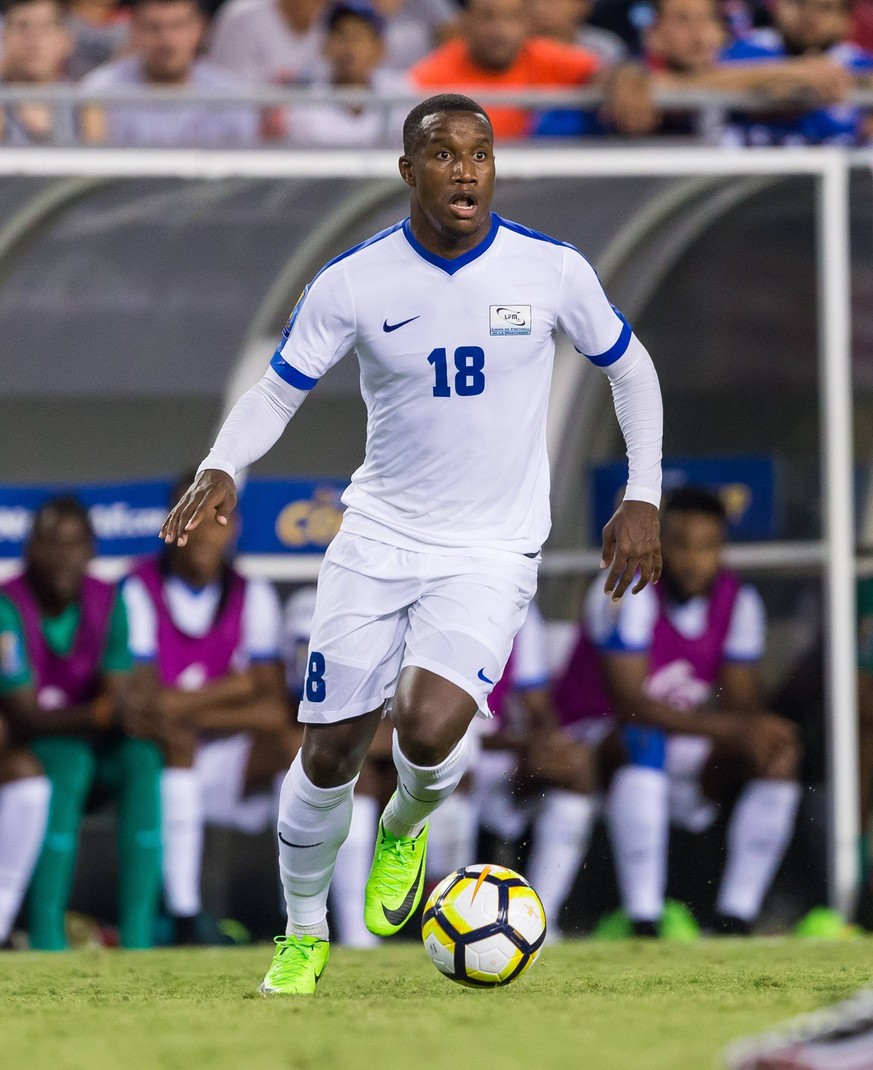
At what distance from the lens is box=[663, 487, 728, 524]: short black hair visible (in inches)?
368

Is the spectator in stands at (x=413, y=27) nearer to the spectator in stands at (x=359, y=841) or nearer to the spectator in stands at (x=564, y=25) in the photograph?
the spectator in stands at (x=564, y=25)

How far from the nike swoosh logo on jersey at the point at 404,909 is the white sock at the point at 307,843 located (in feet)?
0.71

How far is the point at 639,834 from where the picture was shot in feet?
29.2

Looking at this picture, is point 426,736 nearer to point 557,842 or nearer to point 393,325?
A: point 393,325

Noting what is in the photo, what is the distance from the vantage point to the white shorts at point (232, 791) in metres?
9.16

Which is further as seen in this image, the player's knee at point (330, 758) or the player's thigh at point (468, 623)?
the player's knee at point (330, 758)

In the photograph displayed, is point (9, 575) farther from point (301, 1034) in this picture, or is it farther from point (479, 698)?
point (301, 1034)

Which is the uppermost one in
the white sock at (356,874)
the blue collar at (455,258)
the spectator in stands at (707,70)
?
the spectator in stands at (707,70)

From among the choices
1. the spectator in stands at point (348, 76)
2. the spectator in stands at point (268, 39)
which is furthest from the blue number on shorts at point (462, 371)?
the spectator in stands at point (268, 39)

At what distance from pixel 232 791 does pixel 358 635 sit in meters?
3.62

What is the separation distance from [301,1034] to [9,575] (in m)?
5.17

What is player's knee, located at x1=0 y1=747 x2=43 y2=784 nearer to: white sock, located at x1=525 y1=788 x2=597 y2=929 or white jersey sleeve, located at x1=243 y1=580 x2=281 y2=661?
white jersey sleeve, located at x1=243 y1=580 x2=281 y2=661

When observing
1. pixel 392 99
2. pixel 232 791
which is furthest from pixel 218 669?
pixel 392 99

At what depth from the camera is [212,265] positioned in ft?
31.8
